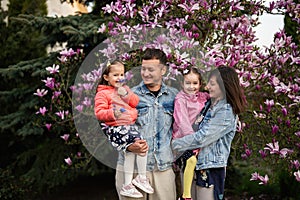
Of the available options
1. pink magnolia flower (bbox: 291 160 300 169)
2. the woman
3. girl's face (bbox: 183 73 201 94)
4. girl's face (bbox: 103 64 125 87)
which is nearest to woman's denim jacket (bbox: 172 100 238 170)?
the woman

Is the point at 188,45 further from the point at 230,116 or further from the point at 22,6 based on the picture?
the point at 22,6

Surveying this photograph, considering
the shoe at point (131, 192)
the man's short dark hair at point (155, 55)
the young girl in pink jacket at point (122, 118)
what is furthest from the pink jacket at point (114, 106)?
the shoe at point (131, 192)

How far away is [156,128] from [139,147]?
0.55 ft

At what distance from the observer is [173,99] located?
2580 mm

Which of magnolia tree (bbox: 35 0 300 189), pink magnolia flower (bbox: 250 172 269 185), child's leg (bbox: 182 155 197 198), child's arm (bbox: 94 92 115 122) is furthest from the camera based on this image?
pink magnolia flower (bbox: 250 172 269 185)

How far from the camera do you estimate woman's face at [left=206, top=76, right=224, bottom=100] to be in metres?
2.56

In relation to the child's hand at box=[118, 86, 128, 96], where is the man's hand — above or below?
below

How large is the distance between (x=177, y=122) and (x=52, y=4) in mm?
8154

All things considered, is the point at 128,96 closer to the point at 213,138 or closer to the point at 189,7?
the point at 213,138

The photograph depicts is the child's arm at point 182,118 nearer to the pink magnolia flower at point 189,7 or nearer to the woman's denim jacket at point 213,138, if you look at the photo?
the woman's denim jacket at point 213,138

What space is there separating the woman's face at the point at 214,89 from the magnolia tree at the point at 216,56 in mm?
355

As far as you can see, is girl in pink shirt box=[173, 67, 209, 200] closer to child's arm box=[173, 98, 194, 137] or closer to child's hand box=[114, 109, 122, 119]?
child's arm box=[173, 98, 194, 137]

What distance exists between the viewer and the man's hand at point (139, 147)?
2418mm

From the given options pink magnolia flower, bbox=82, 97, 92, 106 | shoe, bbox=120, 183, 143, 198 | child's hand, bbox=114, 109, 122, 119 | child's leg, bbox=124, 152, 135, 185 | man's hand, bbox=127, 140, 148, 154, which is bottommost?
shoe, bbox=120, 183, 143, 198
